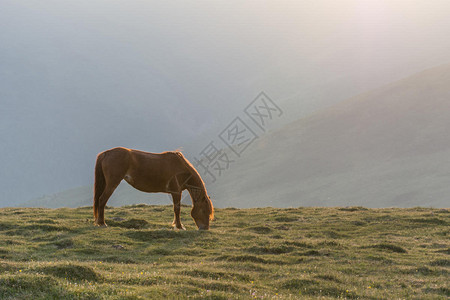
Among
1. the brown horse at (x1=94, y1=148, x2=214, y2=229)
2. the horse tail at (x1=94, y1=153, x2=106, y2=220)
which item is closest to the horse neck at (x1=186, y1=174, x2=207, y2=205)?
the brown horse at (x1=94, y1=148, x2=214, y2=229)

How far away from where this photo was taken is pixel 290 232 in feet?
69.6

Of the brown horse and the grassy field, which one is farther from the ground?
the brown horse

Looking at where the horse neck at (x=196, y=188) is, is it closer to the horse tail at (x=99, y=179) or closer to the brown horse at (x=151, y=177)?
the brown horse at (x=151, y=177)

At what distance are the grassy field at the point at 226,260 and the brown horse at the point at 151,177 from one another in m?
1.27

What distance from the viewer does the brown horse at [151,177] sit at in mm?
18844

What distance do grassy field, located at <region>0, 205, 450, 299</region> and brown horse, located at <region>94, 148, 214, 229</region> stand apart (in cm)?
127

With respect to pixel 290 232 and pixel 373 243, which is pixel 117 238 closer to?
pixel 290 232

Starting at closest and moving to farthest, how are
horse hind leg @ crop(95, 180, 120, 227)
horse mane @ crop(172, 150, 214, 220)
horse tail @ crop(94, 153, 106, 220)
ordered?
horse hind leg @ crop(95, 180, 120, 227)
horse tail @ crop(94, 153, 106, 220)
horse mane @ crop(172, 150, 214, 220)

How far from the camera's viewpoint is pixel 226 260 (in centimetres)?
1414

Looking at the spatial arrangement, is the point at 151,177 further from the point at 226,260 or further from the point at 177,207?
the point at 226,260

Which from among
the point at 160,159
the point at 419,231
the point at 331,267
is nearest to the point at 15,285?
the point at 331,267

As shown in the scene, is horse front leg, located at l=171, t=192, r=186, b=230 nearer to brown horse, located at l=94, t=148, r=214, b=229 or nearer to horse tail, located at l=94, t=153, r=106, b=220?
brown horse, located at l=94, t=148, r=214, b=229

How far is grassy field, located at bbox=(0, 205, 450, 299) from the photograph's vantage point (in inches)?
362

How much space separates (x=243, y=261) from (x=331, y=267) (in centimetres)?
291
